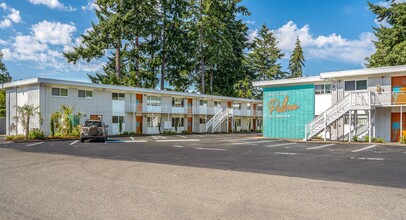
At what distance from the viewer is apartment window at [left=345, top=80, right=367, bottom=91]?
2570 cm

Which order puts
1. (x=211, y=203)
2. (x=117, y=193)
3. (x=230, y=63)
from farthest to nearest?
(x=230, y=63) → (x=117, y=193) → (x=211, y=203)

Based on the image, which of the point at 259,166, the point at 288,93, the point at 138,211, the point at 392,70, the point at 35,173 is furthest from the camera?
the point at 288,93

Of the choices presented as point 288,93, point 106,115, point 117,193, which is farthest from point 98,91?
point 117,193

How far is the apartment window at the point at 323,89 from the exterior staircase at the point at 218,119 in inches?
687

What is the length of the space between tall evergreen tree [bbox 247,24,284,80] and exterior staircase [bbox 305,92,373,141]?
35.5 metres

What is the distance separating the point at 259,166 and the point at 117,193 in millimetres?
5820

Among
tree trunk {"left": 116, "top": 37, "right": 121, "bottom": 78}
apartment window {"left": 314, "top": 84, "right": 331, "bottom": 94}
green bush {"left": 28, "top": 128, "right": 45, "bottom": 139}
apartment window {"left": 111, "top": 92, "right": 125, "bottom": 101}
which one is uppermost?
tree trunk {"left": 116, "top": 37, "right": 121, "bottom": 78}

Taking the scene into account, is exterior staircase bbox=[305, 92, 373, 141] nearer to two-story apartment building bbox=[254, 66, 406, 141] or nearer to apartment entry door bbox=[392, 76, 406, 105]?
two-story apartment building bbox=[254, 66, 406, 141]

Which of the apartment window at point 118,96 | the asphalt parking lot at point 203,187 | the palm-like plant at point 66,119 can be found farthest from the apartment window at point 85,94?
the asphalt parking lot at point 203,187

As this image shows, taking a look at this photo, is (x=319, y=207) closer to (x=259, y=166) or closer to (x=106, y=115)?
(x=259, y=166)

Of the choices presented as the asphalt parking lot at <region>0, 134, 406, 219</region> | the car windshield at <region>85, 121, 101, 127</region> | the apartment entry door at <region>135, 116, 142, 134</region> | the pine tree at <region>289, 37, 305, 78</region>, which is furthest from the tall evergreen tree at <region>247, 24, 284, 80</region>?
the asphalt parking lot at <region>0, 134, 406, 219</region>

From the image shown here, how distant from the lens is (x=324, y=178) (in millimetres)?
9125

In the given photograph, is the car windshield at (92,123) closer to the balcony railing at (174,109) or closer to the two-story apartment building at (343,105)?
the balcony railing at (174,109)

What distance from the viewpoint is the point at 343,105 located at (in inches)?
970
